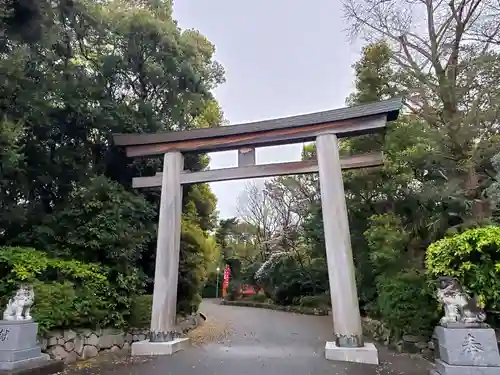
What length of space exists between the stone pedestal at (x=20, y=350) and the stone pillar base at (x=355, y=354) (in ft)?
14.6

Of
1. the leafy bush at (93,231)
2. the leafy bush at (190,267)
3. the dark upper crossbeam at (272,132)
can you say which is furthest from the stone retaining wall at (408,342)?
the leafy bush at (93,231)

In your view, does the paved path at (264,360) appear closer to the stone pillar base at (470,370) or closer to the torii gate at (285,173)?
the torii gate at (285,173)

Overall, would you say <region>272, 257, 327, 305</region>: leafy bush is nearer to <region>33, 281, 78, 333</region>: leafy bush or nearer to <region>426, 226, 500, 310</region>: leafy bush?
<region>426, 226, 500, 310</region>: leafy bush

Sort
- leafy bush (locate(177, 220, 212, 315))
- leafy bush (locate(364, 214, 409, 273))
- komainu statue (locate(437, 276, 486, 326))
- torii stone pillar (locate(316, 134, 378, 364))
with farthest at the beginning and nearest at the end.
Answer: leafy bush (locate(177, 220, 212, 315)) < leafy bush (locate(364, 214, 409, 273)) < torii stone pillar (locate(316, 134, 378, 364)) < komainu statue (locate(437, 276, 486, 326))

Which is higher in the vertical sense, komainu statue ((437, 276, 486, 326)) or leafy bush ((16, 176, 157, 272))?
leafy bush ((16, 176, 157, 272))

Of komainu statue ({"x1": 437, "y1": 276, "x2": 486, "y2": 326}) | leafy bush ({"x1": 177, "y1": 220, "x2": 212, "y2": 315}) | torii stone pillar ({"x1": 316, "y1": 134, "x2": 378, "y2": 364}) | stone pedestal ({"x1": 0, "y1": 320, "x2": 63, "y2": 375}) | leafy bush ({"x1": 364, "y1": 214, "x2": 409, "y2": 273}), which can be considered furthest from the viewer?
leafy bush ({"x1": 177, "y1": 220, "x2": 212, "y2": 315})

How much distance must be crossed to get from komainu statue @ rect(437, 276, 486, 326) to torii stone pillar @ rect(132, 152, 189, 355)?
4752 mm

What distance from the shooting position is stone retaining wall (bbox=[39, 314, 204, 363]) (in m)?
6.03

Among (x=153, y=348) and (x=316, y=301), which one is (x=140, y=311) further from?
(x=316, y=301)

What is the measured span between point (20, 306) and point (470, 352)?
239 inches

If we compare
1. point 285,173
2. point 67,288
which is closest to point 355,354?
point 285,173

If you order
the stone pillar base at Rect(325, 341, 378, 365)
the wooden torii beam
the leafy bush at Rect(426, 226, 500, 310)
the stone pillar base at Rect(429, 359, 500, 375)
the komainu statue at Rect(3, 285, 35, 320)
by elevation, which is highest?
the wooden torii beam

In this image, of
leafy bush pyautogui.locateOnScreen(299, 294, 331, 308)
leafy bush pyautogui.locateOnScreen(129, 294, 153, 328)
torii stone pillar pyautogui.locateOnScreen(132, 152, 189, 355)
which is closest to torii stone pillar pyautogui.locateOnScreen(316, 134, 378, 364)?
torii stone pillar pyautogui.locateOnScreen(132, 152, 189, 355)

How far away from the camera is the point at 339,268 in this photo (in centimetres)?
611
